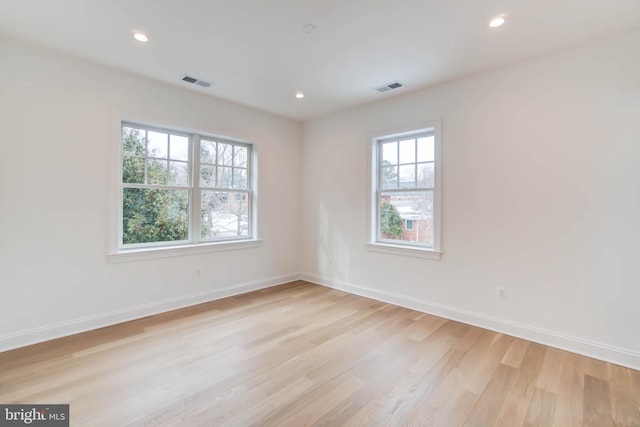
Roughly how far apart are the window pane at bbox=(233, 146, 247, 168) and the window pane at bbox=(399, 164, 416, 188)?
7.66 feet

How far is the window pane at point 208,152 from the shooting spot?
13.1ft

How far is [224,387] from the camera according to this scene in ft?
6.81

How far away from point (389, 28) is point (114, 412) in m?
3.36

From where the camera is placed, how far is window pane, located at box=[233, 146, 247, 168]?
14.4ft

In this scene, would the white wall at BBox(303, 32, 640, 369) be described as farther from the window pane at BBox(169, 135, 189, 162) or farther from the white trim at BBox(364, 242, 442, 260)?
the window pane at BBox(169, 135, 189, 162)

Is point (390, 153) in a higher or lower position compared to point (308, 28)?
lower

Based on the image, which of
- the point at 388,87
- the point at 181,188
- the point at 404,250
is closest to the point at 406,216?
the point at 404,250

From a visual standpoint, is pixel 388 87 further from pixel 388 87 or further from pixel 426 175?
pixel 426 175

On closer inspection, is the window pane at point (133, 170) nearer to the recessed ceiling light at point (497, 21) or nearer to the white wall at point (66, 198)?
the white wall at point (66, 198)

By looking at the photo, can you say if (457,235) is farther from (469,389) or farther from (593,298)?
(469,389)

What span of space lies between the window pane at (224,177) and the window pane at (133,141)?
100cm

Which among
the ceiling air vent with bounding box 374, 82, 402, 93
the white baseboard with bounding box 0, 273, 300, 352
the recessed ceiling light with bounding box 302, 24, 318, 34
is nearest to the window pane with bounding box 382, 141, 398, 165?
the ceiling air vent with bounding box 374, 82, 402, 93

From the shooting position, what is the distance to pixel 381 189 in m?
4.17

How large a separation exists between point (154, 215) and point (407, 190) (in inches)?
126
